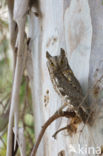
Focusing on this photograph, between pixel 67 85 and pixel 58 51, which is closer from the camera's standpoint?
pixel 67 85

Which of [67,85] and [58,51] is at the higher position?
[58,51]

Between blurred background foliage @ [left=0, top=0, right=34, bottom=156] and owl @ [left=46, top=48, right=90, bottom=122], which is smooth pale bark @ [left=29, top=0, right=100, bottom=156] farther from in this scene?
blurred background foliage @ [left=0, top=0, right=34, bottom=156]

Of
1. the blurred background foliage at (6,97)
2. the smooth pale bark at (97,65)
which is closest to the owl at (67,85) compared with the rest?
the smooth pale bark at (97,65)

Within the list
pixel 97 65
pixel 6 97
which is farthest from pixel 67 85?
pixel 6 97

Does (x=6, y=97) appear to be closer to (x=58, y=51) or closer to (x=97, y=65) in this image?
(x=58, y=51)

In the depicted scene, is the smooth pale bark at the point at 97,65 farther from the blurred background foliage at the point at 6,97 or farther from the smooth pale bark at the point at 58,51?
the blurred background foliage at the point at 6,97

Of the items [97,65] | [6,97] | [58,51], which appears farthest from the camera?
[6,97]

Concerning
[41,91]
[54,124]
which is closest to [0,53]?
[41,91]
